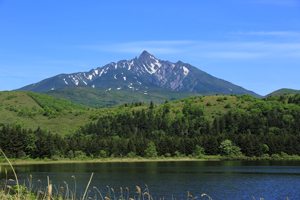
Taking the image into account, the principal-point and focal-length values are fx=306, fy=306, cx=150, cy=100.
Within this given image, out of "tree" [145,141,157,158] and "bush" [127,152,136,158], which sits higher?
"tree" [145,141,157,158]

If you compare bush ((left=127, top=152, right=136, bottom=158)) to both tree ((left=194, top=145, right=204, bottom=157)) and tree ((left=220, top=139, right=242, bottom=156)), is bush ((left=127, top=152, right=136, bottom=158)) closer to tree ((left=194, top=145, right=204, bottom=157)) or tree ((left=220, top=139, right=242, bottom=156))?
tree ((left=194, top=145, right=204, bottom=157))

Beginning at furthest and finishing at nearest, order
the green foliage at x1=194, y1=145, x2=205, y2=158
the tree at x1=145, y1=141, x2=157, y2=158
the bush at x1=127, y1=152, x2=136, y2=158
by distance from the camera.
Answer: the tree at x1=145, y1=141, x2=157, y2=158, the bush at x1=127, y1=152, x2=136, y2=158, the green foliage at x1=194, y1=145, x2=205, y2=158

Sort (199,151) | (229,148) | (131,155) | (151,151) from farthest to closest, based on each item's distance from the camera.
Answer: (151,151) → (131,155) → (199,151) → (229,148)

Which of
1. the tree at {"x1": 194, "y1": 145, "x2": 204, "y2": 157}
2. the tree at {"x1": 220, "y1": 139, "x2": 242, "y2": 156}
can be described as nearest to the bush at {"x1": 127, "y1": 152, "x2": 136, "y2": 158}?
the tree at {"x1": 194, "y1": 145, "x2": 204, "y2": 157}

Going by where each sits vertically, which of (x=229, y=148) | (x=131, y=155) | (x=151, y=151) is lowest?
(x=131, y=155)

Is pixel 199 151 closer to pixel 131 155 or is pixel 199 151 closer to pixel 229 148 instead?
pixel 229 148

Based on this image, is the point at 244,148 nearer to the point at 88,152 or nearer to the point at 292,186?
the point at 88,152

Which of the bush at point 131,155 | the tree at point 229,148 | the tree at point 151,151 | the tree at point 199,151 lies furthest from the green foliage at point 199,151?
the bush at point 131,155

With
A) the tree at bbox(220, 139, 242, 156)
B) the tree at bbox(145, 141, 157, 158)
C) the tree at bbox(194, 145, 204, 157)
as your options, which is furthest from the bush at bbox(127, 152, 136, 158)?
the tree at bbox(220, 139, 242, 156)

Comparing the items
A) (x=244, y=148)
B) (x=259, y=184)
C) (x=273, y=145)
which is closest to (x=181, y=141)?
(x=244, y=148)

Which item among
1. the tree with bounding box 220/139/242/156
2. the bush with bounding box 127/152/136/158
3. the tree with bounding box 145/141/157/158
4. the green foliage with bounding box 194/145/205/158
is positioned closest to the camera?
the tree with bounding box 220/139/242/156

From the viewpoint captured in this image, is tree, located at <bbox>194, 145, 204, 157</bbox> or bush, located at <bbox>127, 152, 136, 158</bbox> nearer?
tree, located at <bbox>194, 145, 204, 157</bbox>

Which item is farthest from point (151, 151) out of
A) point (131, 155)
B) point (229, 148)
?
point (229, 148)

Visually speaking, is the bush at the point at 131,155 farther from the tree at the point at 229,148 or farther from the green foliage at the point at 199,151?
the tree at the point at 229,148
